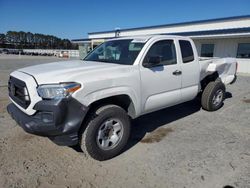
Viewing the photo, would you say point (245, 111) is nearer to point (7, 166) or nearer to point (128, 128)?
point (128, 128)

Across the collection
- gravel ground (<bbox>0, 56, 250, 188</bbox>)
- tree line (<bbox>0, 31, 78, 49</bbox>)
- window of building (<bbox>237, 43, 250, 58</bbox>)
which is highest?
tree line (<bbox>0, 31, 78, 49</bbox>)

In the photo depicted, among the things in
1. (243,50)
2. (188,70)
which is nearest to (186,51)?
(188,70)

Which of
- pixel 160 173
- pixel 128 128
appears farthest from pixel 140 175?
pixel 128 128

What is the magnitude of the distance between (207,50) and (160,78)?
1662cm

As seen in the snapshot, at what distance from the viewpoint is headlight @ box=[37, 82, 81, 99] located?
284 centimetres

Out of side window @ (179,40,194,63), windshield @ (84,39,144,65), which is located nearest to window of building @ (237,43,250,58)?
side window @ (179,40,194,63)

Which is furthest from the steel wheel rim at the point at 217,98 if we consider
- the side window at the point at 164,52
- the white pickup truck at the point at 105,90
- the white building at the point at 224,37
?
the white building at the point at 224,37

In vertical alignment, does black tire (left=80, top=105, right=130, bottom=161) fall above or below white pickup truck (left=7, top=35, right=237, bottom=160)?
below

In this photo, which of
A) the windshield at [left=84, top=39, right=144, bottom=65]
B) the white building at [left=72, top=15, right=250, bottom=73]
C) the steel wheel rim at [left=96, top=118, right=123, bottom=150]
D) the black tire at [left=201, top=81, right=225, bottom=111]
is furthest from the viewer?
the white building at [left=72, top=15, right=250, bottom=73]

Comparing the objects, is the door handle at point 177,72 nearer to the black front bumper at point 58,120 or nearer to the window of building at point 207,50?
the black front bumper at point 58,120

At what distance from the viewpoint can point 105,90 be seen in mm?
3211

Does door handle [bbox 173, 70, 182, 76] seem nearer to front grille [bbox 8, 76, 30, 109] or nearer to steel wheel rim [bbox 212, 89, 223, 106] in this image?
steel wheel rim [bbox 212, 89, 223, 106]

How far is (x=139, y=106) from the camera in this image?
3.79 meters

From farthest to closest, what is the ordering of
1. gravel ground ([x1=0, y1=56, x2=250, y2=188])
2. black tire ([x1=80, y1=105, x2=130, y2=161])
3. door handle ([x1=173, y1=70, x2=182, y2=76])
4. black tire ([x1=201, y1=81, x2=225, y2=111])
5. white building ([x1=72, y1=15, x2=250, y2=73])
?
1. white building ([x1=72, y1=15, x2=250, y2=73])
2. black tire ([x1=201, y1=81, x2=225, y2=111])
3. door handle ([x1=173, y1=70, x2=182, y2=76])
4. black tire ([x1=80, y1=105, x2=130, y2=161])
5. gravel ground ([x1=0, y1=56, x2=250, y2=188])
